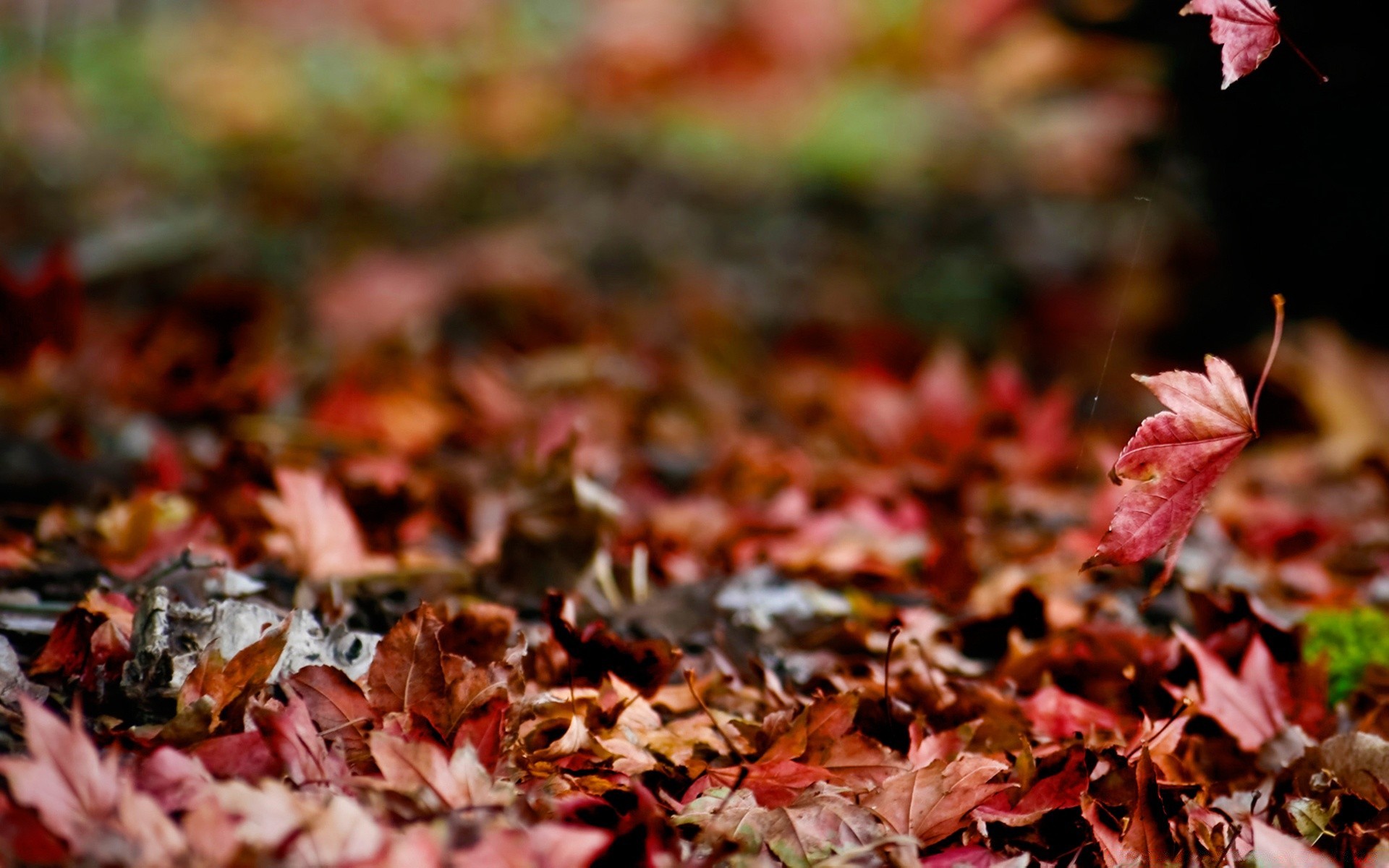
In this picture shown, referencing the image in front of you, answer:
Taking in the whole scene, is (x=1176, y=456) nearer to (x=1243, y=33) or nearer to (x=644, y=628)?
(x=1243, y=33)

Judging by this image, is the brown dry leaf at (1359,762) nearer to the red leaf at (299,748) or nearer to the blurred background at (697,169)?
the red leaf at (299,748)

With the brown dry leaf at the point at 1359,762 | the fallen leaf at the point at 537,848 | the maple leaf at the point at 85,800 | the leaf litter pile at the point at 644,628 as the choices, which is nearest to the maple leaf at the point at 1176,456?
the leaf litter pile at the point at 644,628

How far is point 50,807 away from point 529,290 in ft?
9.03

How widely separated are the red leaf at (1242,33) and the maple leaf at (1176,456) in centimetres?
23

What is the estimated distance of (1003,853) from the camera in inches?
41.8

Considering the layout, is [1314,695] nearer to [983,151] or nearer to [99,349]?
[99,349]

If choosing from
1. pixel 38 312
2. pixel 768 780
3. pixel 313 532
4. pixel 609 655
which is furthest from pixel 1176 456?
pixel 38 312

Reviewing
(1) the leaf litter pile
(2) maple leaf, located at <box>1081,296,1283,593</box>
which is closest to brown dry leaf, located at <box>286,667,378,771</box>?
(1) the leaf litter pile

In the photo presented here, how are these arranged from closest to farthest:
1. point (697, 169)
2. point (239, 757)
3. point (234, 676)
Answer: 1. point (239, 757)
2. point (234, 676)
3. point (697, 169)

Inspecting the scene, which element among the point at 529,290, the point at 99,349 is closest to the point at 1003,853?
the point at 99,349

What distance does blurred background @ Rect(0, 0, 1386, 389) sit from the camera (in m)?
3.19

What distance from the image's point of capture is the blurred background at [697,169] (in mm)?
3189

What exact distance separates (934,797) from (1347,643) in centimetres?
80

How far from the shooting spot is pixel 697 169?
483 cm
